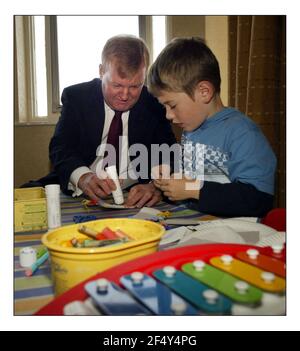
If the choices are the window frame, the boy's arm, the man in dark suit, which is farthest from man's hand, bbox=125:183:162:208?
the window frame

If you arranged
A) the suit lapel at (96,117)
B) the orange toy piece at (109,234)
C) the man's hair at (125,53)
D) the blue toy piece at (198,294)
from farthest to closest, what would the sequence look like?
the suit lapel at (96,117) < the man's hair at (125,53) < the orange toy piece at (109,234) < the blue toy piece at (198,294)

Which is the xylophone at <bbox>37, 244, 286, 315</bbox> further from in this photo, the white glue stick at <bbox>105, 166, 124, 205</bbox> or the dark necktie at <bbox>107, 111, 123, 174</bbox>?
the dark necktie at <bbox>107, 111, 123, 174</bbox>

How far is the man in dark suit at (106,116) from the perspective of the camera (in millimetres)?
1132

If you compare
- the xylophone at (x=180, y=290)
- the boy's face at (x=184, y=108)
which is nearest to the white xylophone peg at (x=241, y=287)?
the xylophone at (x=180, y=290)

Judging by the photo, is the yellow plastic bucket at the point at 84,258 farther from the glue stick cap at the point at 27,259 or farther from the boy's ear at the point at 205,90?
the boy's ear at the point at 205,90

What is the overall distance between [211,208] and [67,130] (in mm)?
661

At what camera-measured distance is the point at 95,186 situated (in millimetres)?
1004

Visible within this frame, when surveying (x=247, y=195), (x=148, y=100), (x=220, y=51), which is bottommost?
(x=247, y=195)

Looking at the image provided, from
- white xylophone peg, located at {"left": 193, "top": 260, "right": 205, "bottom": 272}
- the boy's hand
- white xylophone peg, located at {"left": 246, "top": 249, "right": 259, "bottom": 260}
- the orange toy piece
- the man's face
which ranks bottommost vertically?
white xylophone peg, located at {"left": 193, "top": 260, "right": 205, "bottom": 272}

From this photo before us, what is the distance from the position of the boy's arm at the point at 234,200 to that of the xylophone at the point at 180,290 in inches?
15.5

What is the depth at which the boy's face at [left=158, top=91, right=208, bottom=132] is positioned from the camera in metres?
0.99
